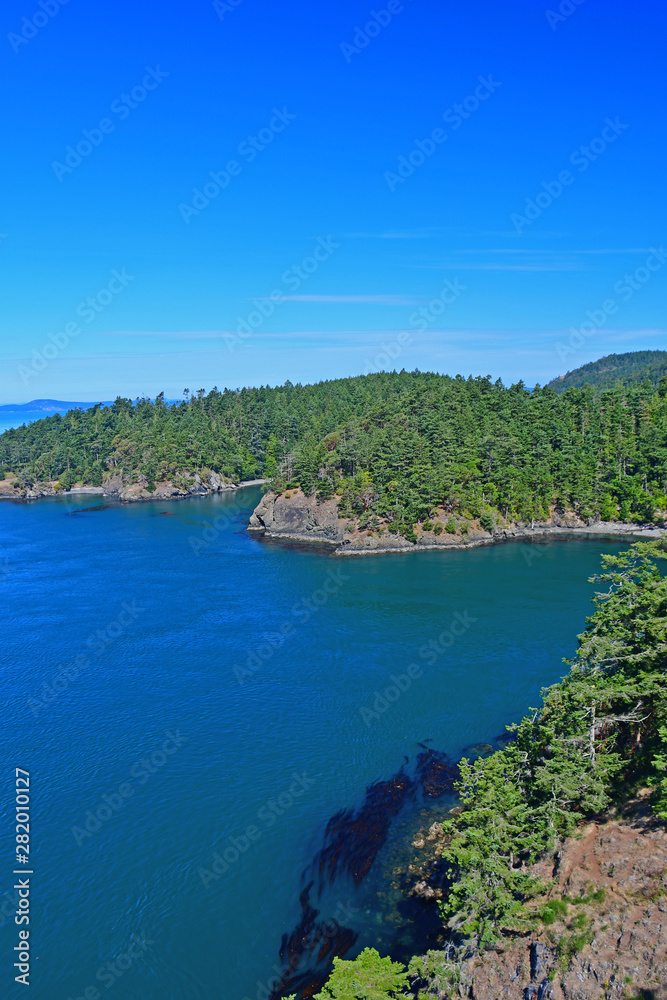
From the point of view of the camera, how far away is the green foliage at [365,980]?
67.6 feet

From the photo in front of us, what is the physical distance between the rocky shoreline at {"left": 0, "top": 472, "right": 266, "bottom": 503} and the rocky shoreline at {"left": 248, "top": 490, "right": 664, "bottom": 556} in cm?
5391

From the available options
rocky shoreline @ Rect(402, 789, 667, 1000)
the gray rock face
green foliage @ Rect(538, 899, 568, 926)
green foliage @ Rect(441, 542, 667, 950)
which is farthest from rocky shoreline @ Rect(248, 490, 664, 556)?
green foliage @ Rect(538, 899, 568, 926)

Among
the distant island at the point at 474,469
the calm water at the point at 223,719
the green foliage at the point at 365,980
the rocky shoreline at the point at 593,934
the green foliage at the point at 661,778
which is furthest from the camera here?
the distant island at the point at 474,469

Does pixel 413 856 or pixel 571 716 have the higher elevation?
pixel 571 716

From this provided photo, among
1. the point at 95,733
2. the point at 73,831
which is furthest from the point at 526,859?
the point at 95,733

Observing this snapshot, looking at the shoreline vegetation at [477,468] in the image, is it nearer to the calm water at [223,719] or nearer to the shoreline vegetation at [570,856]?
the calm water at [223,719]

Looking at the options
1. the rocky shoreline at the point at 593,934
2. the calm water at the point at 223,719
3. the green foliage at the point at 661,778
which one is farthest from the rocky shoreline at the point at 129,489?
the green foliage at the point at 661,778

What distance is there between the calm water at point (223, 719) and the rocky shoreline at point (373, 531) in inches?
215

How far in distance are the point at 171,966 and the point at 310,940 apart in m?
6.16

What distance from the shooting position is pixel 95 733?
4534 cm

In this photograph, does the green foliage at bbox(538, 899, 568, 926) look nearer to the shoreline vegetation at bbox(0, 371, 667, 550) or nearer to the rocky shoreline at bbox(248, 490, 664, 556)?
the rocky shoreline at bbox(248, 490, 664, 556)

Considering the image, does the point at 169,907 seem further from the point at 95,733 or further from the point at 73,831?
the point at 95,733

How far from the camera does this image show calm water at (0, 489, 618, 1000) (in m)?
29.0

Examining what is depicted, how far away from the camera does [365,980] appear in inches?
841
